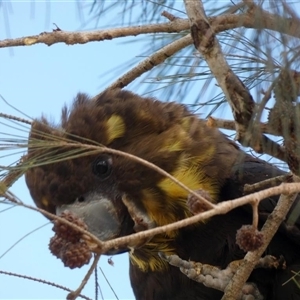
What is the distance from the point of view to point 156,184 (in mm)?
1746

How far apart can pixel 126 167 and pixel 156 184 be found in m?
0.09

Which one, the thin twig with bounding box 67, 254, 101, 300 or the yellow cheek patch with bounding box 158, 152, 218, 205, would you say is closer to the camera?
the thin twig with bounding box 67, 254, 101, 300

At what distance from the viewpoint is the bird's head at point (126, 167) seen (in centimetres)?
169

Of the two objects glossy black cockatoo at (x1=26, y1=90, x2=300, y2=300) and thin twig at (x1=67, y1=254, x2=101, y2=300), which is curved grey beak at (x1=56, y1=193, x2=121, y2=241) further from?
thin twig at (x1=67, y1=254, x2=101, y2=300)

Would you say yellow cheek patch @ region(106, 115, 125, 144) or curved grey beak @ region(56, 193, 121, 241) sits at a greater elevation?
yellow cheek patch @ region(106, 115, 125, 144)

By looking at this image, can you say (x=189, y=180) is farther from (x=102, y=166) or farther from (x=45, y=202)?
(x=45, y=202)

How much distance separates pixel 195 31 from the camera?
120cm

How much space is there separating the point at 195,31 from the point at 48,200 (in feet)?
2.35

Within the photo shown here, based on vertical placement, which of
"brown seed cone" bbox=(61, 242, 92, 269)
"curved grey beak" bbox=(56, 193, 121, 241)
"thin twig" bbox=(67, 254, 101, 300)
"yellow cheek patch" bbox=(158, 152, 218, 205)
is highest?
"yellow cheek patch" bbox=(158, 152, 218, 205)

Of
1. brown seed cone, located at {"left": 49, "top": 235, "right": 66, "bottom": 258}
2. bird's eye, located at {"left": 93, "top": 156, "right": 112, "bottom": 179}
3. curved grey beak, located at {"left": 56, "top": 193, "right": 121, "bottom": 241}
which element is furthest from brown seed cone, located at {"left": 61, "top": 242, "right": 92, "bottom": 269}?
bird's eye, located at {"left": 93, "top": 156, "right": 112, "bottom": 179}

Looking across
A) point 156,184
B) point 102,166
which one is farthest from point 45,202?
point 156,184

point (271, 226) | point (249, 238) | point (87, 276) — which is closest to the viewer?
point (87, 276)

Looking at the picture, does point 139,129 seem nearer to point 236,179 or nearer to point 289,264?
point 236,179

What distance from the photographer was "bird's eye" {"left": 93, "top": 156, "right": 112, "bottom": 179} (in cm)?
173
